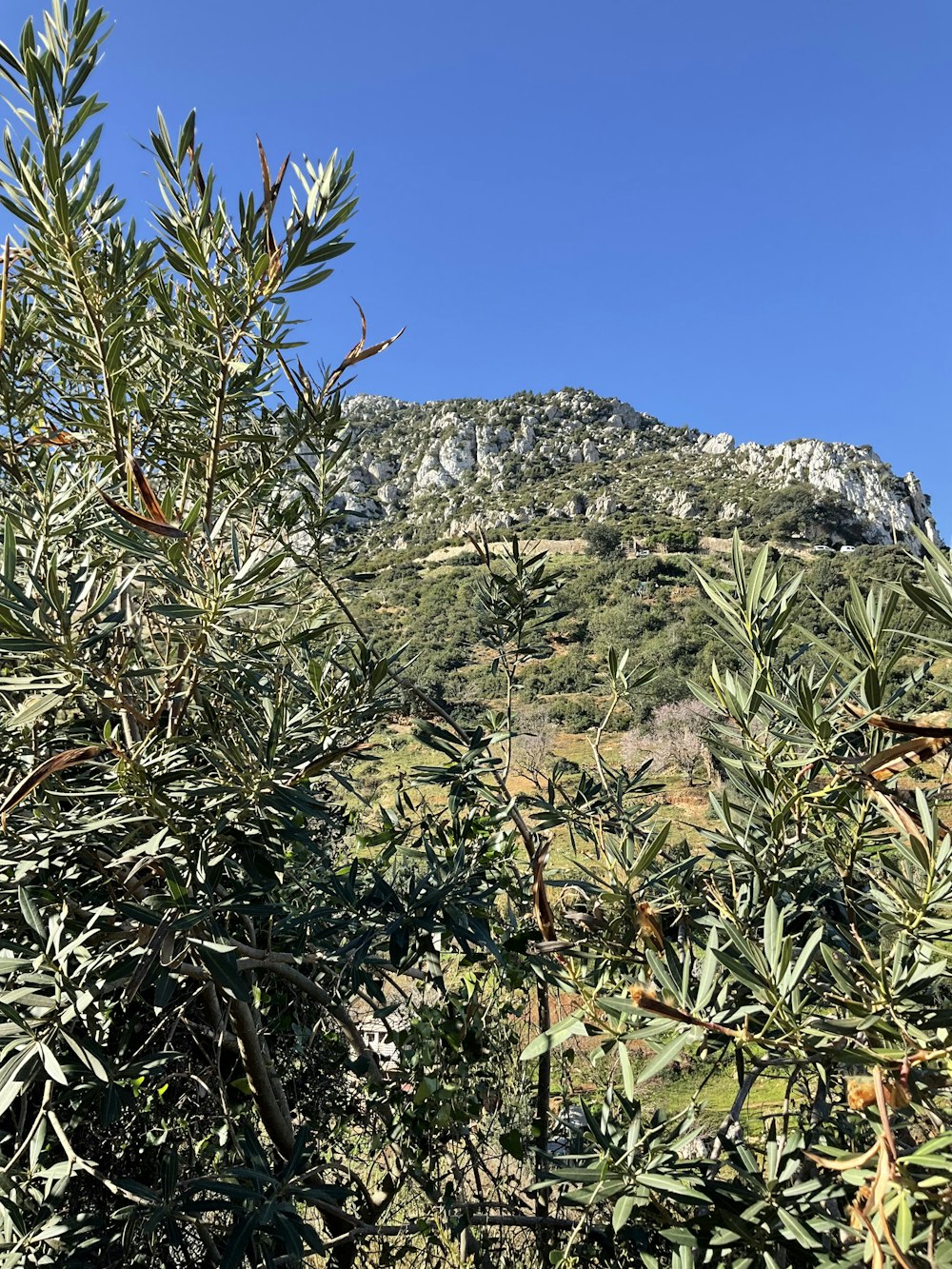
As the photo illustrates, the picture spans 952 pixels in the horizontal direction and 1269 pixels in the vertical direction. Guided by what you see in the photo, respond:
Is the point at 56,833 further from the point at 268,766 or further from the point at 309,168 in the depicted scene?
the point at 309,168

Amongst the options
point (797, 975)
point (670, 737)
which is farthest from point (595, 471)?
point (797, 975)

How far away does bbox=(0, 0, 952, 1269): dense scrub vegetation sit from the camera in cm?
91

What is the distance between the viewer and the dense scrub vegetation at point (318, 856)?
91cm

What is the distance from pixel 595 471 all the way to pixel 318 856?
59.8 meters

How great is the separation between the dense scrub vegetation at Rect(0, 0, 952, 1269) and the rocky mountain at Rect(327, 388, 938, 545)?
1411 inches

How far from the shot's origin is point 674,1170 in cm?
101

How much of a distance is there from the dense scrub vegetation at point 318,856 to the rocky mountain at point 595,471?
118 feet

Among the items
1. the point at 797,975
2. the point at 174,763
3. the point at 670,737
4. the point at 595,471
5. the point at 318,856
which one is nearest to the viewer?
the point at 797,975

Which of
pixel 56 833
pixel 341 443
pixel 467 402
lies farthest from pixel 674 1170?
pixel 467 402

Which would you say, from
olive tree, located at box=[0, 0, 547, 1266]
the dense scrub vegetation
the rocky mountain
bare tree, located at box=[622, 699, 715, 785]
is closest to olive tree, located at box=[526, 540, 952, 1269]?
the dense scrub vegetation

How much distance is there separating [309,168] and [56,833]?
1243mm

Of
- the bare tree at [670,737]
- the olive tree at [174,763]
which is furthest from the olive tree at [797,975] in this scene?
the bare tree at [670,737]

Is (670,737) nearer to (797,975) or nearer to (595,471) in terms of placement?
(797,975)

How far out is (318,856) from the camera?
57.4 inches
